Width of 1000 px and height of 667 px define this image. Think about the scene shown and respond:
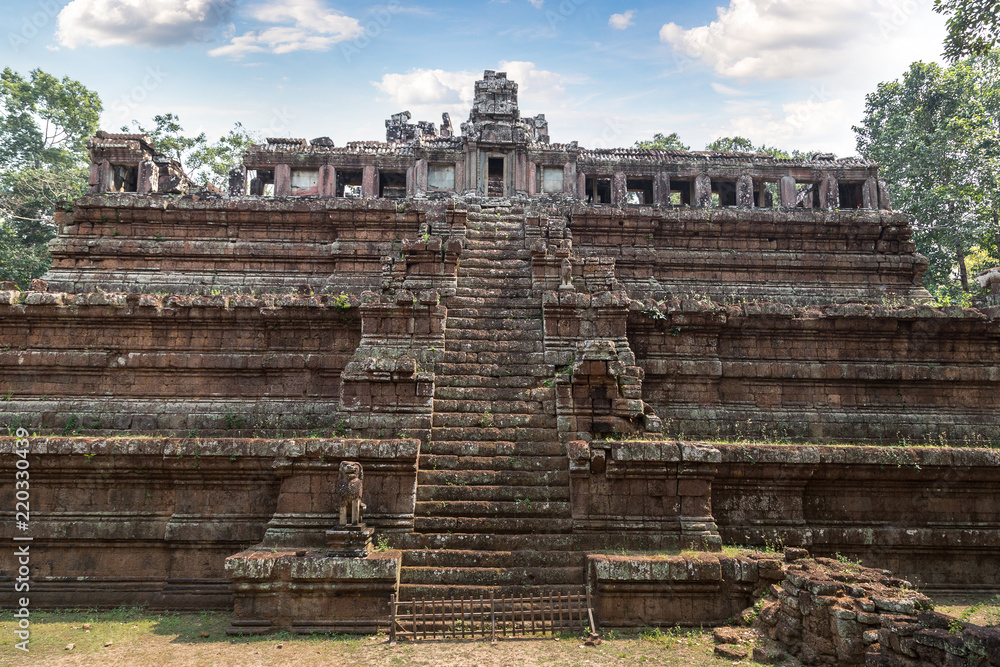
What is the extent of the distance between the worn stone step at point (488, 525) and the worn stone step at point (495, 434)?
125cm

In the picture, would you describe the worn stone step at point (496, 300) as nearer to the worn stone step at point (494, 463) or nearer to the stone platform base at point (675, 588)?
the worn stone step at point (494, 463)

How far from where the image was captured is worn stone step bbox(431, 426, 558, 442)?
8062 millimetres

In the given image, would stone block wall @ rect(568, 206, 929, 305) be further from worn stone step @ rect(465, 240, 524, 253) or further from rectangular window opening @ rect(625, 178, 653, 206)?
rectangular window opening @ rect(625, 178, 653, 206)

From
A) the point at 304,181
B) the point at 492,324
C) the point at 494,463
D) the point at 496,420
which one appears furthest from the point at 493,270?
the point at 304,181

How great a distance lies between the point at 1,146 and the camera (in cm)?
2956

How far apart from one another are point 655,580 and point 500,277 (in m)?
6.96

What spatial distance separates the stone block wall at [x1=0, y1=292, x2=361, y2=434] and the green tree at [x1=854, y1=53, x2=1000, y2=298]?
73.4ft

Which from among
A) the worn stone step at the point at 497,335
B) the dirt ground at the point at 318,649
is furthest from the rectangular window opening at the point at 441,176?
the dirt ground at the point at 318,649

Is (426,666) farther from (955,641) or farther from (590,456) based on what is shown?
(955,641)

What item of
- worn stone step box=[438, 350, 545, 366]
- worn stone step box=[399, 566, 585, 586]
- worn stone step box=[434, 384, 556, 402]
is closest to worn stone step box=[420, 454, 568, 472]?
worn stone step box=[434, 384, 556, 402]

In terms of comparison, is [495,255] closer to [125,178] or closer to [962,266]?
[125,178]

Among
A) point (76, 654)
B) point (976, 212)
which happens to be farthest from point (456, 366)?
point (976, 212)

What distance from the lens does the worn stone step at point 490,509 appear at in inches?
282

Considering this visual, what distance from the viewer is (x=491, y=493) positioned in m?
7.36
